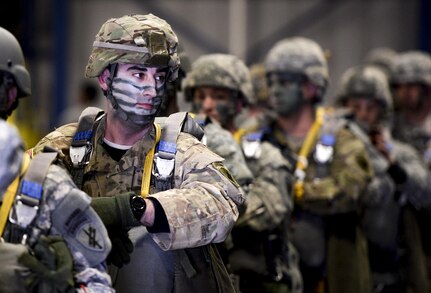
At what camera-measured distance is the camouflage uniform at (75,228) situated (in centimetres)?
475

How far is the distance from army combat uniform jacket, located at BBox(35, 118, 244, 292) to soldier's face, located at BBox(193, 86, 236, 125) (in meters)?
2.09

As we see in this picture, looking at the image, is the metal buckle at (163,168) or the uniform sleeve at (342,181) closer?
the metal buckle at (163,168)

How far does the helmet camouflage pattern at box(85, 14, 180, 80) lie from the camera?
541cm

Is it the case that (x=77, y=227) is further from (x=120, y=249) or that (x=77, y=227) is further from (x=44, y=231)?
(x=120, y=249)

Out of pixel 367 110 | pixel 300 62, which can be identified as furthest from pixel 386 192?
pixel 300 62

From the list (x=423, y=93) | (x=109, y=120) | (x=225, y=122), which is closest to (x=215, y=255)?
(x=109, y=120)

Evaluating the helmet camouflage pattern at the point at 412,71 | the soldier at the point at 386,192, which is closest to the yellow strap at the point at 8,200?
the soldier at the point at 386,192

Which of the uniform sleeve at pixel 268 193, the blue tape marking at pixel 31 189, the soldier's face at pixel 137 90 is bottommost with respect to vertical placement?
the uniform sleeve at pixel 268 193

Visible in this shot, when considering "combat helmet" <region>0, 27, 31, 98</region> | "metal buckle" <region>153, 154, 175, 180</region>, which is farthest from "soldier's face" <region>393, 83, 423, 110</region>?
"metal buckle" <region>153, 154, 175, 180</region>

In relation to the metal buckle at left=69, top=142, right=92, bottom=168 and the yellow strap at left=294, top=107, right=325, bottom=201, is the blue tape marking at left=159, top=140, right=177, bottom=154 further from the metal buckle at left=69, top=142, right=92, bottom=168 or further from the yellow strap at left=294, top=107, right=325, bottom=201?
the yellow strap at left=294, top=107, right=325, bottom=201

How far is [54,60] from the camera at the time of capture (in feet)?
59.9

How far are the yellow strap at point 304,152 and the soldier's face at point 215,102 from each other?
0.67 metres

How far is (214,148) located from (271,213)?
0.68 metres

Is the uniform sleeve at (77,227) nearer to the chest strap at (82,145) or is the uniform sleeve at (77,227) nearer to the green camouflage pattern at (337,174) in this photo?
the chest strap at (82,145)
